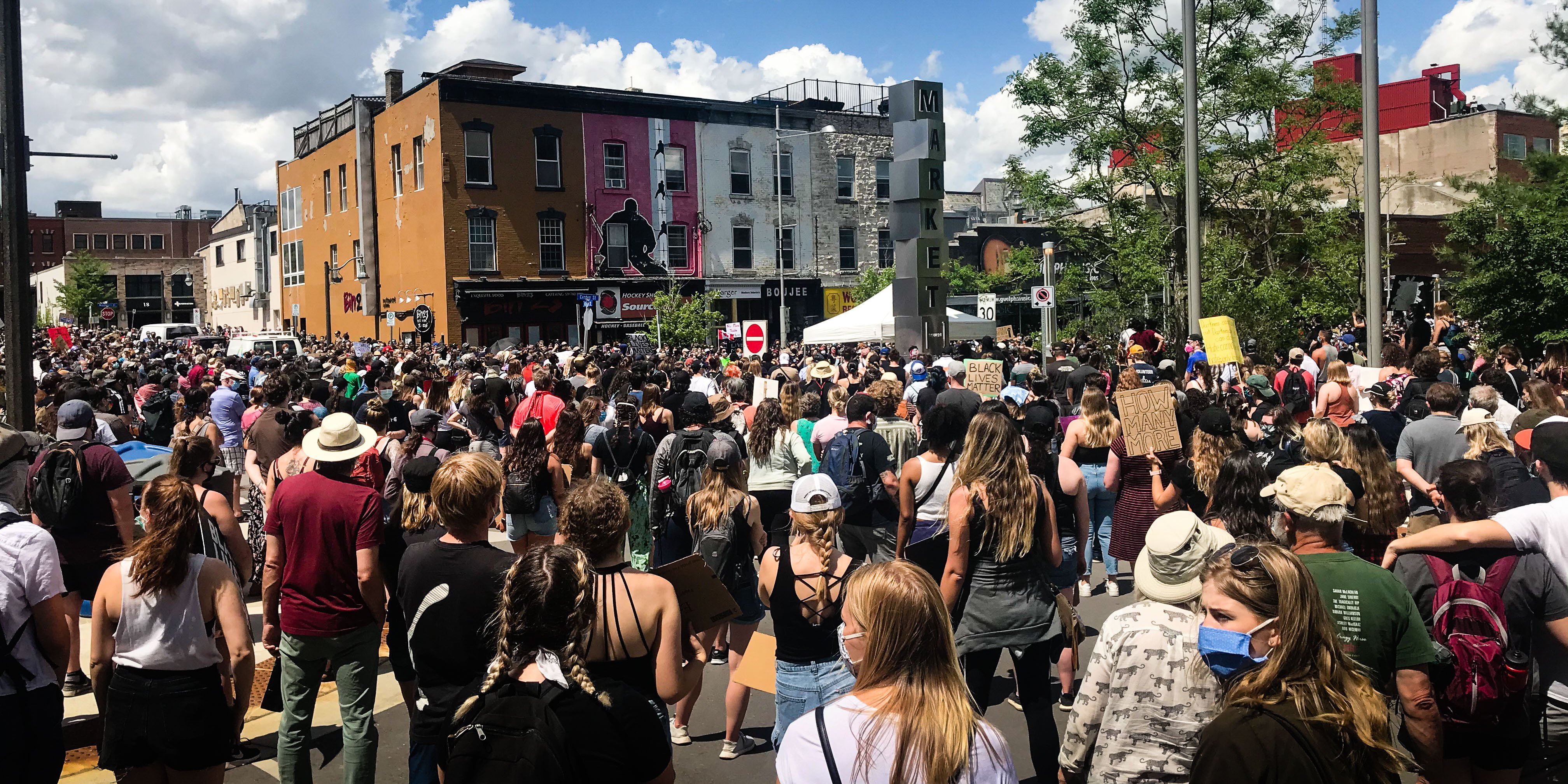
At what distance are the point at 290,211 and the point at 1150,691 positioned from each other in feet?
192

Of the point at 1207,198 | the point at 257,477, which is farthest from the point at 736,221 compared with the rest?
the point at 257,477

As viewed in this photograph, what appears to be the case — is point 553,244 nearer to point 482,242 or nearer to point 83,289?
point 482,242

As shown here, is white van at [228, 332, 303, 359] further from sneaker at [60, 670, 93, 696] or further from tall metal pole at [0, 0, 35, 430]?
sneaker at [60, 670, 93, 696]

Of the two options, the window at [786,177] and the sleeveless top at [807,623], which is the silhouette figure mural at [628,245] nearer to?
the window at [786,177]

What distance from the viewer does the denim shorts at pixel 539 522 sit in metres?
7.19

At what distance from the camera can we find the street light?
144 ft

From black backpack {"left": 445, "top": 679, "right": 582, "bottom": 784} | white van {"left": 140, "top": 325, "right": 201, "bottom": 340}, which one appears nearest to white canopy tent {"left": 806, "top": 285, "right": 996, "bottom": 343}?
black backpack {"left": 445, "top": 679, "right": 582, "bottom": 784}

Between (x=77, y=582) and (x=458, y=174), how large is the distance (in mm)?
34784

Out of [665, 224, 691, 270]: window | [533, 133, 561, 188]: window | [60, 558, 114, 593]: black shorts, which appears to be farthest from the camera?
[665, 224, 691, 270]: window

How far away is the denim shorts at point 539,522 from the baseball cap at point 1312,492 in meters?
4.59

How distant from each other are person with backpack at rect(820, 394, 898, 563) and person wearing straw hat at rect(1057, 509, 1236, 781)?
3.46m

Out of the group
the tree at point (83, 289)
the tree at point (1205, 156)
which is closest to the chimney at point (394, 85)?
the tree at point (1205, 156)

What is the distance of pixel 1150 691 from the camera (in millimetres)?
3607

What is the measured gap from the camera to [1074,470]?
21.7 feet
